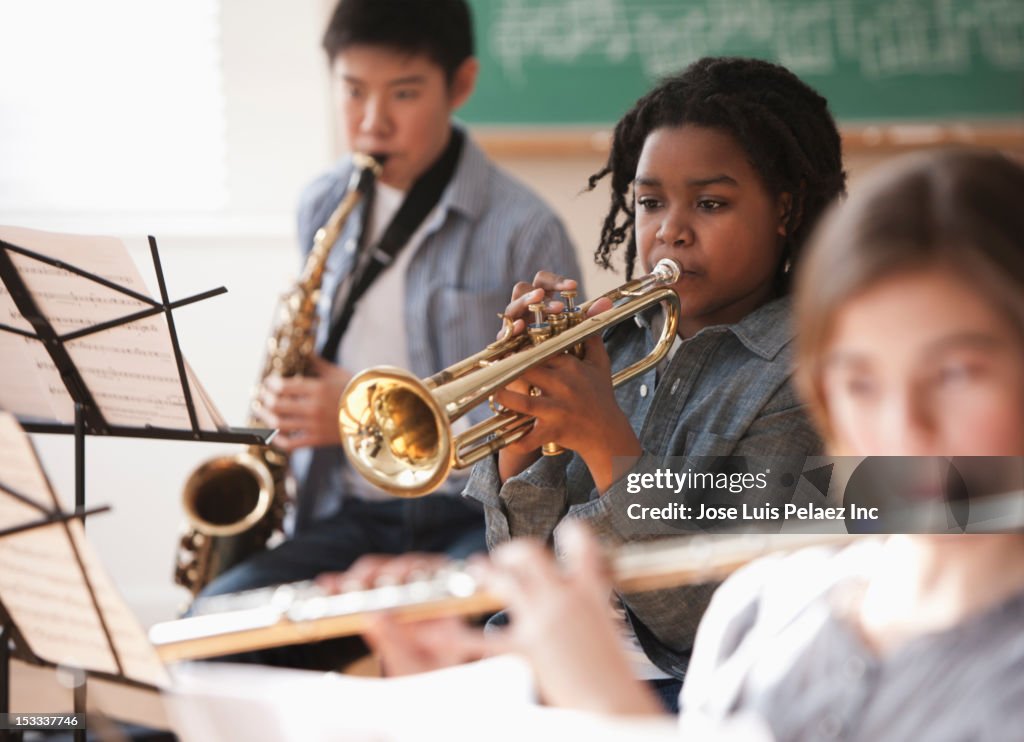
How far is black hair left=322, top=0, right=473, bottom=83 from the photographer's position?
85.9 inches

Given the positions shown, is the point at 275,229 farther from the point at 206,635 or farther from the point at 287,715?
the point at 287,715

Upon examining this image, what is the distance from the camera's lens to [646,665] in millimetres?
1312

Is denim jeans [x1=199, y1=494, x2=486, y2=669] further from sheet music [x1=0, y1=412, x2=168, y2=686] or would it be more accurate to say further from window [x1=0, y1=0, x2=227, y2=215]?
window [x1=0, y1=0, x2=227, y2=215]

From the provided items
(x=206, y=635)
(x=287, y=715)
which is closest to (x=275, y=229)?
(x=206, y=635)

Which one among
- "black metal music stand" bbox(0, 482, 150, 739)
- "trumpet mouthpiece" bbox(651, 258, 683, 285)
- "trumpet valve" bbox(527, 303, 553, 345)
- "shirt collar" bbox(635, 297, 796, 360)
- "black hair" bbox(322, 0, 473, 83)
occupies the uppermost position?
"black hair" bbox(322, 0, 473, 83)

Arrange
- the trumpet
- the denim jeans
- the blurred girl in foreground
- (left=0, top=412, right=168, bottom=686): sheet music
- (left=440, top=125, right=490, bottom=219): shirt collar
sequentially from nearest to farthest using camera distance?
the blurred girl in foreground < (left=0, top=412, right=168, bottom=686): sheet music < the trumpet < the denim jeans < (left=440, top=125, right=490, bottom=219): shirt collar

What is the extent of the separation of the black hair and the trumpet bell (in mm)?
1054

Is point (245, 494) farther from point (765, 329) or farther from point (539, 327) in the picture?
point (765, 329)

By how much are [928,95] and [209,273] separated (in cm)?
172

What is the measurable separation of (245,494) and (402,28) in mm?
875

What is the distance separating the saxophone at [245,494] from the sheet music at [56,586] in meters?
0.94

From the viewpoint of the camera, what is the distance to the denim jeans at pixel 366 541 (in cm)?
198

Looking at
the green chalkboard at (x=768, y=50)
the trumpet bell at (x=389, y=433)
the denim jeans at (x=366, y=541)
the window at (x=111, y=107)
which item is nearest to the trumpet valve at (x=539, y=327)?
the trumpet bell at (x=389, y=433)

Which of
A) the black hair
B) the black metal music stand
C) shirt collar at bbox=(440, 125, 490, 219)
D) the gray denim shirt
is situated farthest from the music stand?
the black hair
